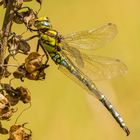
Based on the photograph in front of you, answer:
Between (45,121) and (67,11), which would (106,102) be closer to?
(45,121)

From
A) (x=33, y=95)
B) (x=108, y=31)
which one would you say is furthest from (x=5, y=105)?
(x=33, y=95)

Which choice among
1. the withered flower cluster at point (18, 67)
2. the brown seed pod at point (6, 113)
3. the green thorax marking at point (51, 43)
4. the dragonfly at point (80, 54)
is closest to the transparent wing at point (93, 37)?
the dragonfly at point (80, 54)

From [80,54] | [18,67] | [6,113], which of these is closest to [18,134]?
[6,113]

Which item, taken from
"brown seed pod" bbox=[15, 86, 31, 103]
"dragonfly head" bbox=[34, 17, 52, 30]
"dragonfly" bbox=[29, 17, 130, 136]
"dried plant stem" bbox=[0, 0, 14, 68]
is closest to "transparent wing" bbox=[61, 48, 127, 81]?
"dragonfly" bbox=[29, 17, 130, 136]

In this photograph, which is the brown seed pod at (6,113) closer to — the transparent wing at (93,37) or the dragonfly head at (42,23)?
the dragonfly head at (42,23)

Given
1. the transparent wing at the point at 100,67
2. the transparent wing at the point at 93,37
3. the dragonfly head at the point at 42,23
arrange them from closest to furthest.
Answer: the dragonfly head at the point at 42,23 < the transparent wing at the point at 93,37 < the transparent wing at the point at 100,67

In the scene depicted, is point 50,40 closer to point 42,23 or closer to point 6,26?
point 42,23

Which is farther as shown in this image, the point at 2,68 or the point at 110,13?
the point at 110,13
